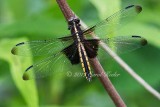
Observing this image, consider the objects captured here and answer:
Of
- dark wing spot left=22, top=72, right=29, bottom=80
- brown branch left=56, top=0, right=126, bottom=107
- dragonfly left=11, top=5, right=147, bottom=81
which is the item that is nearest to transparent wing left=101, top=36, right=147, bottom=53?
dragonfly left=11, top=5, right=147, bottom=81

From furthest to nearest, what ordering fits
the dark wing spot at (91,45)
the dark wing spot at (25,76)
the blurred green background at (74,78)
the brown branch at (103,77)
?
the blurred green background at (74,78) < the dark wing spot at (25,76) < the dark wing spot at (91,45) < the brown branch at (103,77)

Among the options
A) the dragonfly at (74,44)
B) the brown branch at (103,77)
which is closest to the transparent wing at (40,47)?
the dragonfly at (74,44)

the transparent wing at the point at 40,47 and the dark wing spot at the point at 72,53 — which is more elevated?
the transparent wing at the point at 40,47

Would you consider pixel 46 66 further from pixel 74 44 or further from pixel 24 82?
pixel 74 44

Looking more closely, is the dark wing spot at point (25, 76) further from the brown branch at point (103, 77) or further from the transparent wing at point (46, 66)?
the brown branch at point (103, 77)

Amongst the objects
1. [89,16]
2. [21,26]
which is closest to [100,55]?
[21,26]

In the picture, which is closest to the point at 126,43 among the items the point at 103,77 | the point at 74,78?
the point at 103,77

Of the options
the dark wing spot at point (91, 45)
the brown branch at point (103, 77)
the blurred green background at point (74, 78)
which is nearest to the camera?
the brown branch at point (103, 77)

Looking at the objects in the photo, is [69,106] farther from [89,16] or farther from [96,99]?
[89,16]
